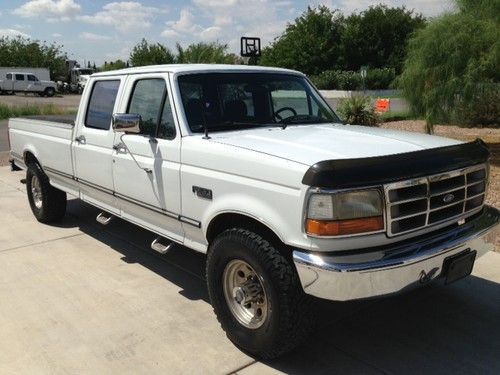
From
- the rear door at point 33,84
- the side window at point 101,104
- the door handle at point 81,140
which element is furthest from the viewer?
the rear door at point 33,84

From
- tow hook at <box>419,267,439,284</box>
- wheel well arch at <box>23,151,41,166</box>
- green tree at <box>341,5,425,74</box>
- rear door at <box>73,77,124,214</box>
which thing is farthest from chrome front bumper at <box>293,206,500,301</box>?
green tree at <box>341,5,425,74</box>

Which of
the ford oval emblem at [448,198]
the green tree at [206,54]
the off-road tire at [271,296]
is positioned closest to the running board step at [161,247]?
the off-road tire at [271,296]

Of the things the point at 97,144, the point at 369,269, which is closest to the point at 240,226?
the point at 369,269

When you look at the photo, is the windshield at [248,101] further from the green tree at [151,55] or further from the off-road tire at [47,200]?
the green tree at [151,55]

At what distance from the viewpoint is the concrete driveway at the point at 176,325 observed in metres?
3.37

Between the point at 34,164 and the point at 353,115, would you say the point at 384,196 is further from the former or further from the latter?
the point at 353,115

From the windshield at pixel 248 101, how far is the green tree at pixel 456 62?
600cm

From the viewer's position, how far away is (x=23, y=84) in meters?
44.0

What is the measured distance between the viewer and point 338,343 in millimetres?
3631

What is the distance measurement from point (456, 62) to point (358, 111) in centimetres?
360

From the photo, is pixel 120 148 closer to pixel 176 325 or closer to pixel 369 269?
pixel 176 325

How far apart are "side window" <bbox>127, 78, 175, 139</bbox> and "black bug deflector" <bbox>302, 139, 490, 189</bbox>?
5.14ft

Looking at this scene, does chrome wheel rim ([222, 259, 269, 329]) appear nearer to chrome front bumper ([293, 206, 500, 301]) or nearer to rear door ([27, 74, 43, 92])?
chrome front bumper ([293, 206, 500, 301])

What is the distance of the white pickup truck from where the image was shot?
2877 millimetres
